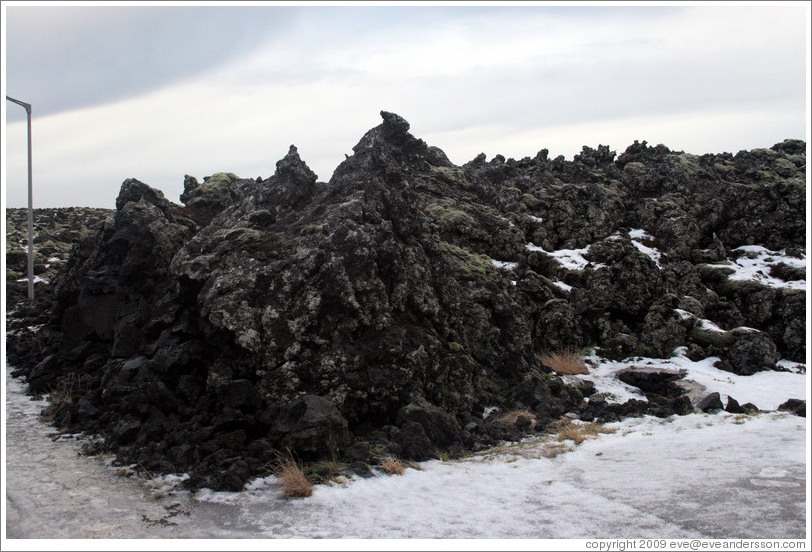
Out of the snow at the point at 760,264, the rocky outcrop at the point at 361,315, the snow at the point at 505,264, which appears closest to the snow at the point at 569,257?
the rocky outcrop at the point at 361,315

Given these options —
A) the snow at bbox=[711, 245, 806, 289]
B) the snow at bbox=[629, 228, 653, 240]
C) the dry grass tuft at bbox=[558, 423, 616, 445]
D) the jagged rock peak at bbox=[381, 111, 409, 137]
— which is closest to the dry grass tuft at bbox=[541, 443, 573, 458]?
the dry grass tuft at bbox=[558, 423, 616, 445]

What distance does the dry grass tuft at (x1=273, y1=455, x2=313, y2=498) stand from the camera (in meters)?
8.33

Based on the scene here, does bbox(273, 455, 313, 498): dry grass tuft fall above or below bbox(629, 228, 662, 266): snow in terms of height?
below

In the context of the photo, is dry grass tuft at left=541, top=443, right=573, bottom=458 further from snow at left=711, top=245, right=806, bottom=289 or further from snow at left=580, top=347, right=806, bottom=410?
snow at left=711, top=245, right=806, bottom=289

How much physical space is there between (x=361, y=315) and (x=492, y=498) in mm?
4853

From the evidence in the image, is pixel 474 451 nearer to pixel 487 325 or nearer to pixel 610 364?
pixel 487 325

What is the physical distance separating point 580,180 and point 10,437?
2714 centimetres

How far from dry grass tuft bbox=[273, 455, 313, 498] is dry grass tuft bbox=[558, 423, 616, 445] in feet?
16.8

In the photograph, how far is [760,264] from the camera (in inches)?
899

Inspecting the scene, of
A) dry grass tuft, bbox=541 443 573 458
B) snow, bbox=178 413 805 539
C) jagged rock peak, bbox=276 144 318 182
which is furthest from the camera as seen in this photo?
jagged rock peak, bbox=276 144 318 182

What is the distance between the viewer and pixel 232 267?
12398mm

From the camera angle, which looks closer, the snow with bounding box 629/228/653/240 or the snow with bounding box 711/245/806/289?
the snow with bounding box 711/245/806/289

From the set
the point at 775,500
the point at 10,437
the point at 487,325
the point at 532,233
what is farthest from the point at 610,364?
the point at 10,437

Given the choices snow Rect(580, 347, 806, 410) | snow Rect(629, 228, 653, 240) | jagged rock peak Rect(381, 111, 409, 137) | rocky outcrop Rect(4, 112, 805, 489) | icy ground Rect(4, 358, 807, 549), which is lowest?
icy ground Rect(4, 358, 807, 549)
